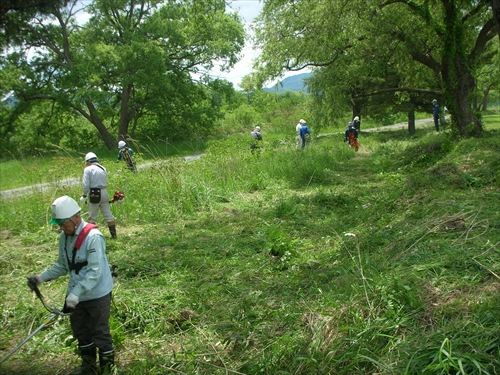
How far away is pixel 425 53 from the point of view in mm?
14953

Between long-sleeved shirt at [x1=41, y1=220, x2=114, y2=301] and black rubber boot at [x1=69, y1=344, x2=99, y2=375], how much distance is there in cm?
48

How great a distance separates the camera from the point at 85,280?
3414 millimetres

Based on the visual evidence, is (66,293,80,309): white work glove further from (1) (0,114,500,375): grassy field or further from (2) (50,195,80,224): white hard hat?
(1) (0,114,500,375): grassy field

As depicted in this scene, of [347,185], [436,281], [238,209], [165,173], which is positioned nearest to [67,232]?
[436,281]

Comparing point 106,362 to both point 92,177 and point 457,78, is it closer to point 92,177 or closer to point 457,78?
point 92,177

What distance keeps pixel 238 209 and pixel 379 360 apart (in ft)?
20.9

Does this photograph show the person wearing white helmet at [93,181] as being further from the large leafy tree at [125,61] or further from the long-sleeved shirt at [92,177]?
the large leafy tree at [125,61]

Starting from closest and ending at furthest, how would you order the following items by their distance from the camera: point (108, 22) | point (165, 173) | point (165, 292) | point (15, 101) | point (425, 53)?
point (165, 292)
point (165, 173)
point (425, 53)
point (15, 101)
point (108, 22)

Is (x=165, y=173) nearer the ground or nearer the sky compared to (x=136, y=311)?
nearer the sky

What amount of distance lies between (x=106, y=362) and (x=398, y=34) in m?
13.9

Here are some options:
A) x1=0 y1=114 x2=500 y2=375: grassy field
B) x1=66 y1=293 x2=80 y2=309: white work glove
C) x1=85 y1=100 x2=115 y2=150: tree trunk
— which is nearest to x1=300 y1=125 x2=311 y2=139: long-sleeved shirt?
x1=0 y1=114 x2=500 y2=375: grassy field

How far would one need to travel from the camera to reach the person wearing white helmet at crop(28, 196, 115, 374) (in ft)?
11.2

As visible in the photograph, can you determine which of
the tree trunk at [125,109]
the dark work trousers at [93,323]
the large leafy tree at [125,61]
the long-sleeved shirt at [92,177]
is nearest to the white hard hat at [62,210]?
the dark work trousers at [93,323]

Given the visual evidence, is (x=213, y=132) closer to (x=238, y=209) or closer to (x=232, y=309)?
(x=238, y=209)
